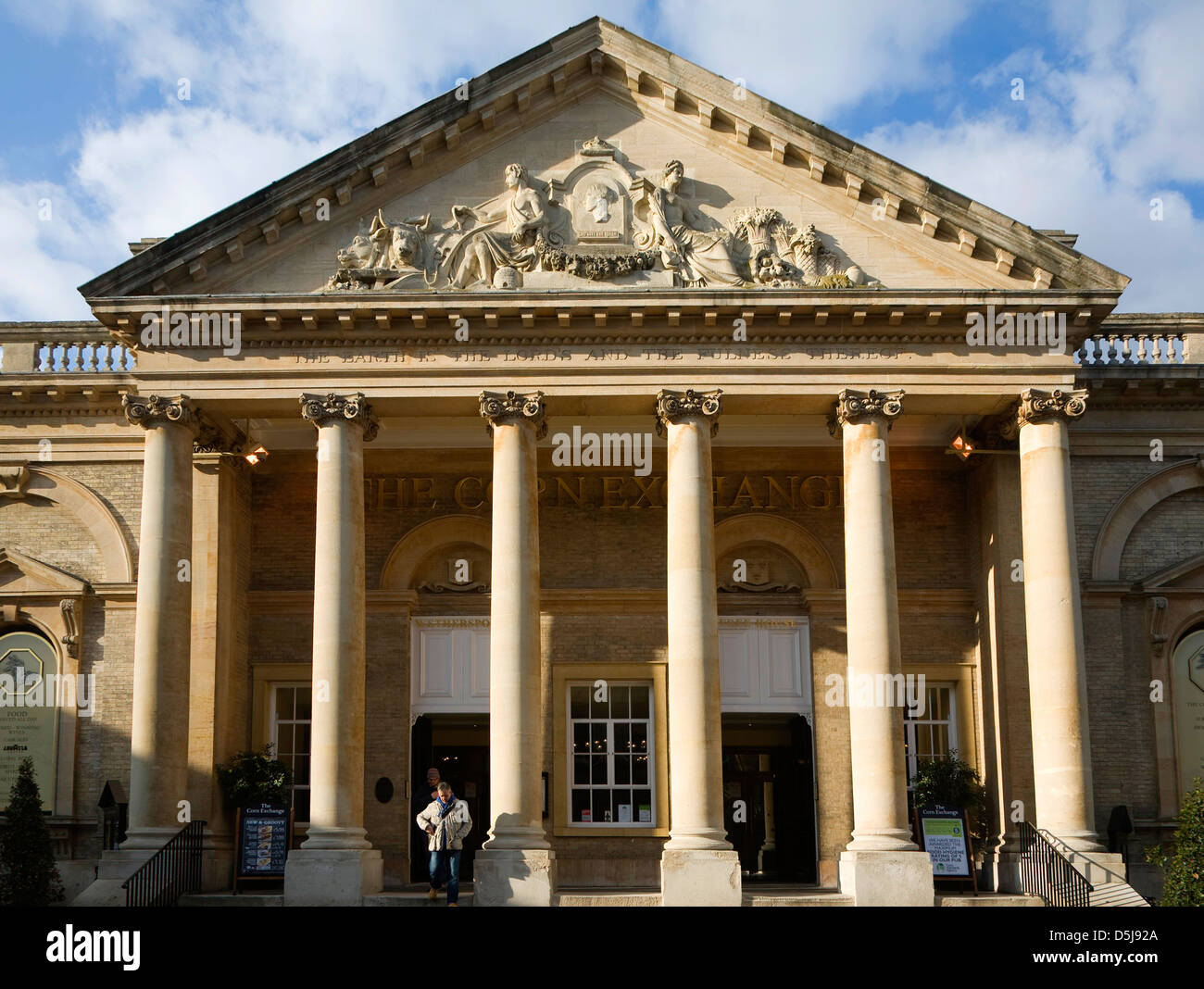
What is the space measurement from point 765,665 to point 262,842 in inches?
362

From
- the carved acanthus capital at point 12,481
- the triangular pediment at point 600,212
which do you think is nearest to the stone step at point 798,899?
the triangular pediment at point 600,212

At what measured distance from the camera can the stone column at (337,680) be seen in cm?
2156

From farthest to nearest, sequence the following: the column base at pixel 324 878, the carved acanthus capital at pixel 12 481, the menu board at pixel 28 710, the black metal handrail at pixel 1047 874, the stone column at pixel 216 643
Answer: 1. the carved acanthus capital at pixel 12 481
2. the menu board at pixel 28 710
3. the stone column at pixel 216 643
4. the column base at pixel 324 878
5. the black metal handrail at pixel 1047 874

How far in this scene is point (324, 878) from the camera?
21500mm

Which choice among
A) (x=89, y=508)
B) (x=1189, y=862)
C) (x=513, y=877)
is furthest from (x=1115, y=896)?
(x=89, y=508)

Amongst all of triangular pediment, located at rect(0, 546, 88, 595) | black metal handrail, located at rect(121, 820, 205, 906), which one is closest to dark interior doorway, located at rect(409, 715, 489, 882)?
black metal handrail, located at rect(121, 820, 205, 906)

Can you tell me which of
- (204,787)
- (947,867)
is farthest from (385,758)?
(947,867)

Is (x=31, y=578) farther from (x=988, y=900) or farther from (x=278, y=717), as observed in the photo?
(x=988, y=900)

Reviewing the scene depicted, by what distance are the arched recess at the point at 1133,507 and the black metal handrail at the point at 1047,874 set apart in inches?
202

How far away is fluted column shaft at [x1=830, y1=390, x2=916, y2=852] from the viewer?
21.9 metres

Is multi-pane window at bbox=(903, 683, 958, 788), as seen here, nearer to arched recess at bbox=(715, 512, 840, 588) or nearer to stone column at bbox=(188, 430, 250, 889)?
arched recess at bbox=(715, 512, 840, 588)

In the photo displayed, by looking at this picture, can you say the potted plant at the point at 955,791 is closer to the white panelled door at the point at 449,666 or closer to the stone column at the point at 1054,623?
the stone column at the point at 1054,623

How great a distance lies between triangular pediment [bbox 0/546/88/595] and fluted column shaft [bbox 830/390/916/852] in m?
13.0
